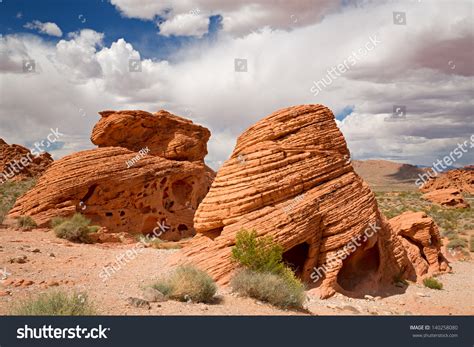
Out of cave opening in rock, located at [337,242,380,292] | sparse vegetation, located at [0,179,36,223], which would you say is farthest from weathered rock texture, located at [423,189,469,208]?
sparse vegetation, located at [0,179,36,223]

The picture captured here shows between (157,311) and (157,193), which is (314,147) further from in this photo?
(157,193)

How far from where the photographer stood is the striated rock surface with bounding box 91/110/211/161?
27.5 meters

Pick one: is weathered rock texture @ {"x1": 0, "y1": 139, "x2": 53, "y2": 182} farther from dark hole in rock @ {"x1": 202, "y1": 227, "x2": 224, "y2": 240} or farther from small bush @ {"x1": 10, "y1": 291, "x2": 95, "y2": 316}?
small bush @ {"x1": 10, "y1": 291, "x2": 95, "y2": 316}

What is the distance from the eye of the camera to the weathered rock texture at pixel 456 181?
227 ft

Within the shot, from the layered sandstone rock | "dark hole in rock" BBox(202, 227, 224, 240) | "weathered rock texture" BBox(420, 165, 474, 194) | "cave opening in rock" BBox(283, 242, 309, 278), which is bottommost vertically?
"weathered rock texture" BBox(420, 165, 474, 194)

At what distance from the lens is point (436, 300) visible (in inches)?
612

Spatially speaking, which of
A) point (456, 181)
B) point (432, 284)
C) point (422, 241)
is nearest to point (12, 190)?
point (422, 241)

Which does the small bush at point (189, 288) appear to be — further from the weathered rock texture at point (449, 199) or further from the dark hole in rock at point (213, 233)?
the weathered rock texture at point (449, 199)

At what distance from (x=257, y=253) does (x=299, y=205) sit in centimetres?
262

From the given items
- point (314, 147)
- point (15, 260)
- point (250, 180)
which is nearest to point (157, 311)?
point (250, 180)

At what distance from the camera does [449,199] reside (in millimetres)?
47812

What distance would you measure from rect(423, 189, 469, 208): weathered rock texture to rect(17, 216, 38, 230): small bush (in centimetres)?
4230

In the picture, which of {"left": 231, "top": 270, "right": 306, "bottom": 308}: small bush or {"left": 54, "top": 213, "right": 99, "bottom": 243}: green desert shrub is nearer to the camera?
{"left": 231, "top": 270, "right": 306, "bottom": 308}: small bush

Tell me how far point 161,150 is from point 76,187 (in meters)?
6.79
